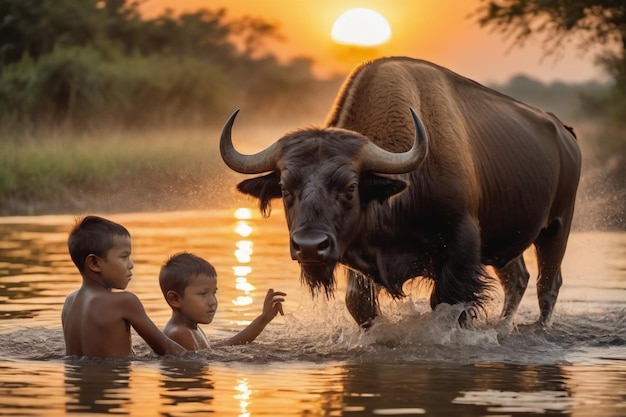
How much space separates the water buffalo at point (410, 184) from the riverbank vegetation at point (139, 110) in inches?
152

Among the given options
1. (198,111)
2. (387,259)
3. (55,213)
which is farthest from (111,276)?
(198,111)

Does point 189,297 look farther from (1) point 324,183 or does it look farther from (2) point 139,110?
(2) point 139,110

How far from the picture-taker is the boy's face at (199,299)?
8.97m

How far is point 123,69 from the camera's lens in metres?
44.4

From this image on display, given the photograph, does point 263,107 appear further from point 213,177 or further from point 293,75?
point 213,177

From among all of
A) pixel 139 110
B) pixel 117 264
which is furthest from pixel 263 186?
pixel 139 110

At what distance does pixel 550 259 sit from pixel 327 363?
12.2 feet

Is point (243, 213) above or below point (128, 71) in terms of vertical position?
below

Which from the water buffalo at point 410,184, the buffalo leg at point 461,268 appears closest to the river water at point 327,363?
→ the buffalo leg at point 461,268

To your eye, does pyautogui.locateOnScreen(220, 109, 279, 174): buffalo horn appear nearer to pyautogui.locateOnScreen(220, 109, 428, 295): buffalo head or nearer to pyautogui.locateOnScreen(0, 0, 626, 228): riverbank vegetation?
pyautogui.locateOnScreen(220, 109, 428, 295): buffalo head

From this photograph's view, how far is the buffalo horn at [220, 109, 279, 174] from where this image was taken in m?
8.89

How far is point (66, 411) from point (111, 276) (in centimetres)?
175

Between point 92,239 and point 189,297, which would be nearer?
point 92,239

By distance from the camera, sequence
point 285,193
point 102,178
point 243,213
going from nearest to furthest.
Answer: point 285,193 < point 102,178 < point 243,213
